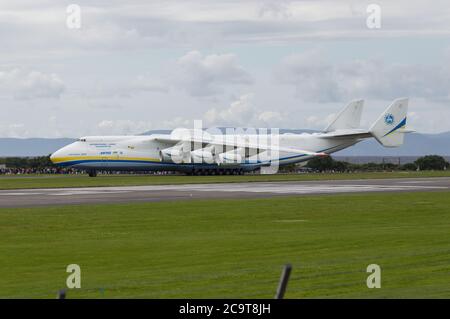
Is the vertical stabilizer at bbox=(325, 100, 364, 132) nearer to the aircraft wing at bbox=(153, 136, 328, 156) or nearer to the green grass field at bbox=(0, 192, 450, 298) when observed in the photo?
the aircraft wing at bbox=(153, 136, 328, 156)

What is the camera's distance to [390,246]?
84.9 ft

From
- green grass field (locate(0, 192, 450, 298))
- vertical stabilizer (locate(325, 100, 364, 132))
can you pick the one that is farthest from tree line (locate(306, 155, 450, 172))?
green grass field (locate(0, 192, 450, 298))

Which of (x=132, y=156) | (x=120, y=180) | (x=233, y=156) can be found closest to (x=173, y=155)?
(x=132, y=156)

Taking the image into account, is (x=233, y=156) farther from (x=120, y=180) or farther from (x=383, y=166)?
(x=383, y=166)

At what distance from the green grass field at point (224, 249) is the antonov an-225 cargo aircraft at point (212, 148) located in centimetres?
5609

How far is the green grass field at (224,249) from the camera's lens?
18.8 m

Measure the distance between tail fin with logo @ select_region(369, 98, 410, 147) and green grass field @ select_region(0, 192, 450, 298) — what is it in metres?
63.6

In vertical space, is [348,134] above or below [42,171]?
above

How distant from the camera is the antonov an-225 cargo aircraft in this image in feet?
324

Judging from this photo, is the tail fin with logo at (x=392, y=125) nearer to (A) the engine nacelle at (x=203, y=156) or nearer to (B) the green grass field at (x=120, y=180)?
(B) the green grass field at (x=120, y=180)

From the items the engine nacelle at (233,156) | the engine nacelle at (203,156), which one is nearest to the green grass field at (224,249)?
the engine nacelle at (203,156)

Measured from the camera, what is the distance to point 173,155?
99938 millimetres

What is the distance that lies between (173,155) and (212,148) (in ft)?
15.1
